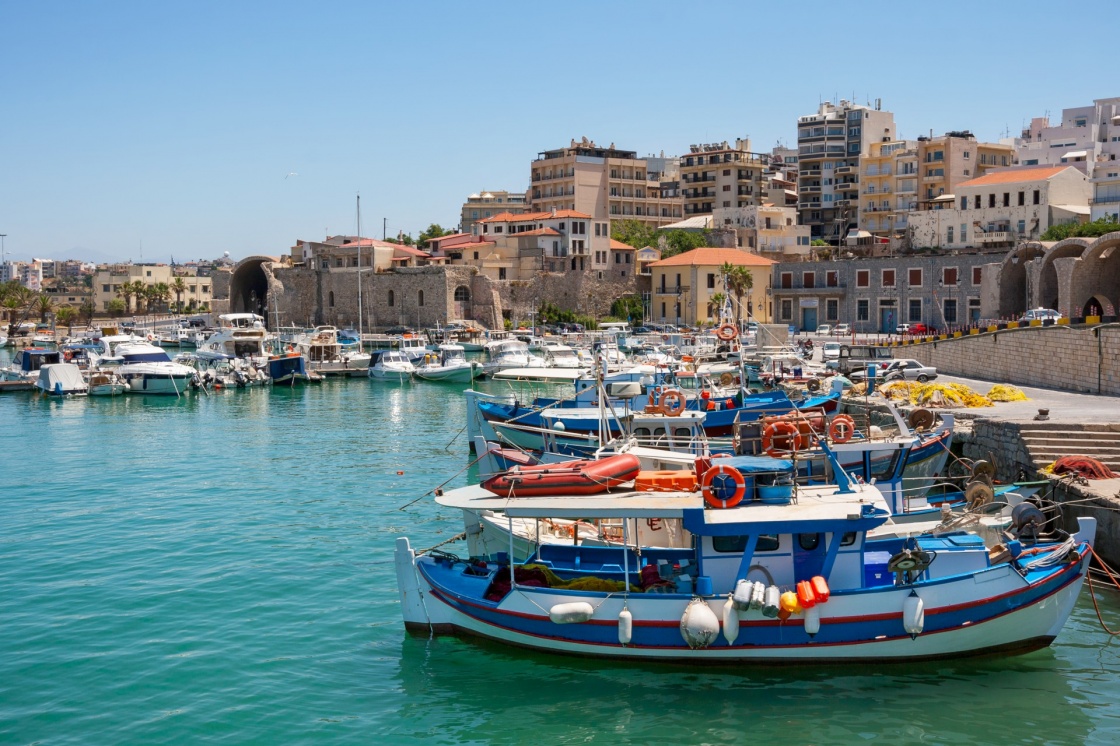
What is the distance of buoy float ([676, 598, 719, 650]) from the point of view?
12.9 metres

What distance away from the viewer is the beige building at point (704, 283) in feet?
242

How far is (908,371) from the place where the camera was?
3894cm

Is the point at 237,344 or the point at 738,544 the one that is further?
the point at 237,344

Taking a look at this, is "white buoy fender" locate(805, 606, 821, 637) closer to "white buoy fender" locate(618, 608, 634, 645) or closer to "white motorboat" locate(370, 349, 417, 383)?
"white buoy fender" locate(618, 608, 634, 645)

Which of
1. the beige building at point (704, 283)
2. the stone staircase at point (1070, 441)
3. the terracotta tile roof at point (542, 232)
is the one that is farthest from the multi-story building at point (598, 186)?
the stone staircase at point (1070, 441)

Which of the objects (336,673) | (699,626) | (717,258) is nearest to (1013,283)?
(717,258)

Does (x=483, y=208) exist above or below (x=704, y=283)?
above

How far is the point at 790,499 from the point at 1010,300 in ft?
155

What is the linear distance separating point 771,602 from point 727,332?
3208 centimetres

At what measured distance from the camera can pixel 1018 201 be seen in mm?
65625

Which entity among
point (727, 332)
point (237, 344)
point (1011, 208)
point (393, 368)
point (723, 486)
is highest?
point (1011, 208)

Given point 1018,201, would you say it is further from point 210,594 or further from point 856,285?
point 210,594

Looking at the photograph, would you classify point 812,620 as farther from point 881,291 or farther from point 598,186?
point 598,186

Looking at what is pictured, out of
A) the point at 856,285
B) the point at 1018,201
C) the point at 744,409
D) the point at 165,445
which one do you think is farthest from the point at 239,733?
the point at 1018,201
